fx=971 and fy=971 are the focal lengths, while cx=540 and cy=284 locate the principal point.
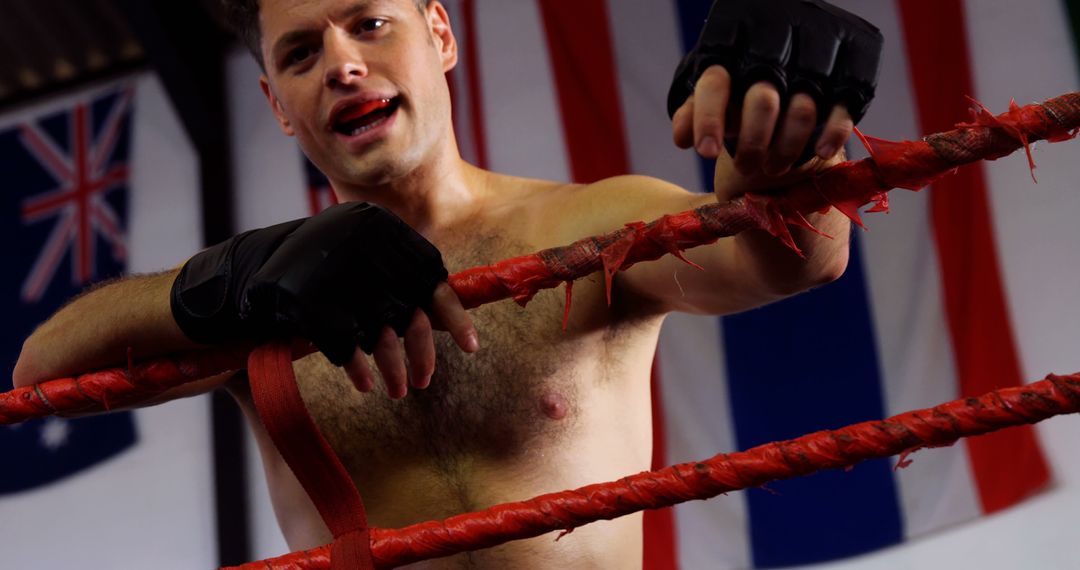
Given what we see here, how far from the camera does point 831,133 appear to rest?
62cm

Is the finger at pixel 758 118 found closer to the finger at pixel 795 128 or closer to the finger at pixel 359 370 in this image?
the finger at pixel 795 128

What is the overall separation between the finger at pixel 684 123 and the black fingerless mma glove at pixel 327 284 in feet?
0.62

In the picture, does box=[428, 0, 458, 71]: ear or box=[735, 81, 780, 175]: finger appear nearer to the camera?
box=[735, 81, 780, 175]: finger

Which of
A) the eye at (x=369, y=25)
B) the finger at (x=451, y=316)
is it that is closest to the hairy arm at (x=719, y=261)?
the finger at (x=451, y=316)

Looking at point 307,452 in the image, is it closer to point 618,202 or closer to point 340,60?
point 618,202

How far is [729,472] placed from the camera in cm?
64

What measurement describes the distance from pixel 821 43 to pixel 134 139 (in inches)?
124

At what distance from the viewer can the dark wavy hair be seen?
129cm

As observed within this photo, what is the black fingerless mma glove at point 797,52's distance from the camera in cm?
61

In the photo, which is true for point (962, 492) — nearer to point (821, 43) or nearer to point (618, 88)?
point (618, 88)

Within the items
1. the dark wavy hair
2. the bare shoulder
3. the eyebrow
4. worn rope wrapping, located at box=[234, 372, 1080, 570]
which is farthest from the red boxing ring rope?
the dark wavy hair

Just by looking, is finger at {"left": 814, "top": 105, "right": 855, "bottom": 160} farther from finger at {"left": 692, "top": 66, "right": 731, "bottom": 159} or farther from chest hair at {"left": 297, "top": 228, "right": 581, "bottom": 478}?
chest hair at {"left": 297, "top": 228, "right": 581, "bottom": 478}

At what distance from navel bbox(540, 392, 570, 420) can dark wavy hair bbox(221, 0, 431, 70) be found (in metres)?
0.57

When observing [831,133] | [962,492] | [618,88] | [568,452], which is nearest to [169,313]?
[568,452]
